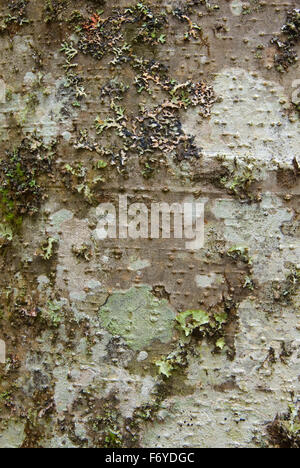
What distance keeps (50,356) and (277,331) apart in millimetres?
863

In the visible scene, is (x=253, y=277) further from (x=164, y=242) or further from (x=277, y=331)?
(x=164, y=242)

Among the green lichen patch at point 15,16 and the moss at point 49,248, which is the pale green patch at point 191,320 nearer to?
the moss at point 49,248

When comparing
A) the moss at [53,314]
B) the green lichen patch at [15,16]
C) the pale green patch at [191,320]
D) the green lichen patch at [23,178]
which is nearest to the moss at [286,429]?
the pale green patch at [191,320]

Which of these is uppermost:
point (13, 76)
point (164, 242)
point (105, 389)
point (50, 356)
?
point (13, 76)

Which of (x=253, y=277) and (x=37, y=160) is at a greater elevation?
(x=37, y=160)

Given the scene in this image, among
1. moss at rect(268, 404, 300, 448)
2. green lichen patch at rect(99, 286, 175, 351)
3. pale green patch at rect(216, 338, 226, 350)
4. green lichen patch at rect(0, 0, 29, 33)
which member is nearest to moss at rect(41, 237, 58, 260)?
green lichen patch at rect(99, 286, 175, 351)

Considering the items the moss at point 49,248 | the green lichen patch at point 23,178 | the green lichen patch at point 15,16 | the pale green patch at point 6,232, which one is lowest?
the moss at point 49,248

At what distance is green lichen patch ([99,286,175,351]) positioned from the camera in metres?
1.50

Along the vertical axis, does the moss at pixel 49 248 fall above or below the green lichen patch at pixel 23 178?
below

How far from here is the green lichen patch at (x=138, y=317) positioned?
1497mm

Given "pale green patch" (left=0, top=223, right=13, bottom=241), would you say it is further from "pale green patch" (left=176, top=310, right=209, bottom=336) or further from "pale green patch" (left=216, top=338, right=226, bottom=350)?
"pale green patch" (left=216, top=338, right=226, bottom=350)

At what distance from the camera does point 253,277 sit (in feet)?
4.88

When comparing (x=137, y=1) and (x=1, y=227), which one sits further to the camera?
(x=1, y=227)
